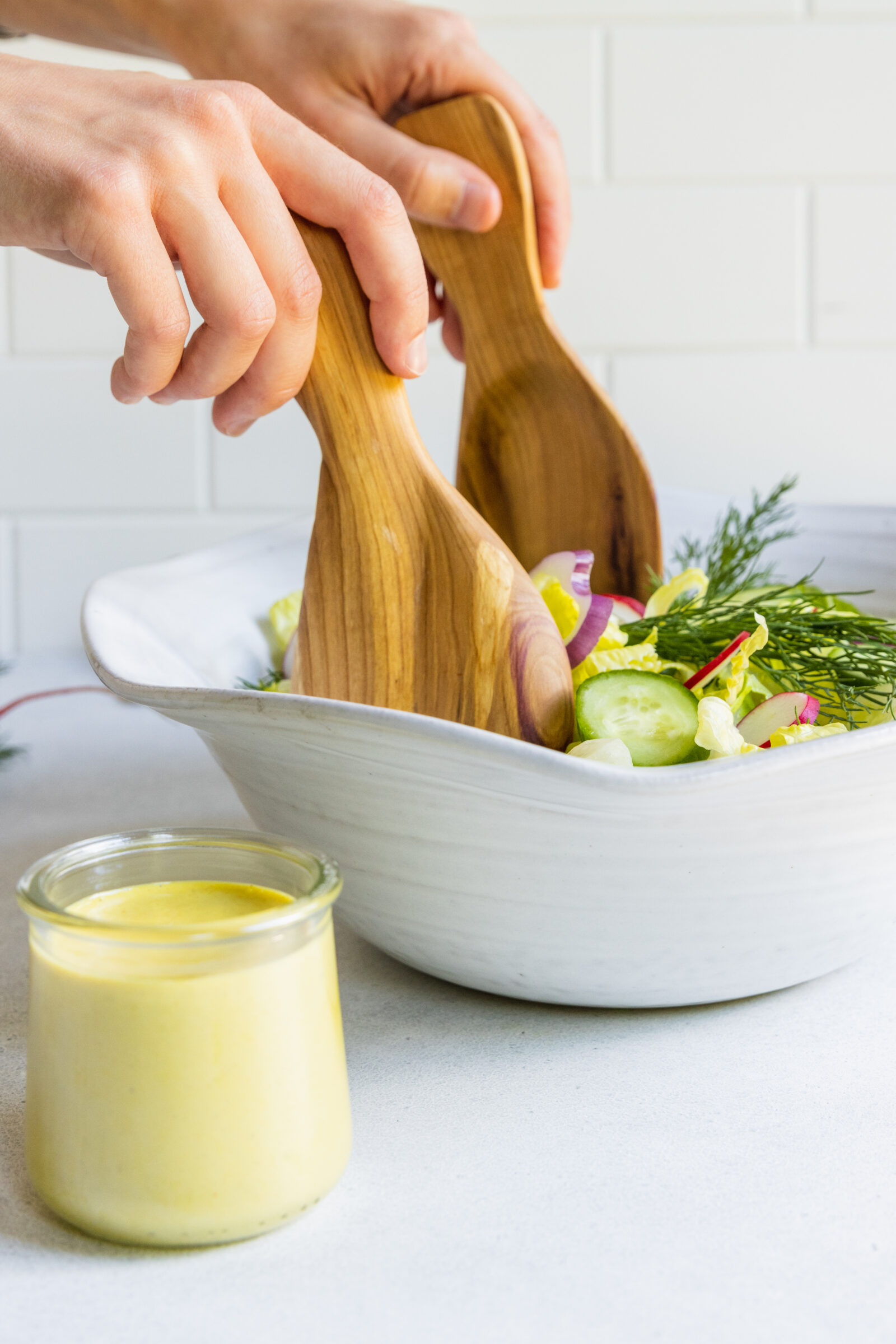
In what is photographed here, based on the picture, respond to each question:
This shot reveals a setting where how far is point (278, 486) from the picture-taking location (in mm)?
1570

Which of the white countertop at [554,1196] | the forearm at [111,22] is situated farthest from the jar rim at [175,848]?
the forearm at [111,22]

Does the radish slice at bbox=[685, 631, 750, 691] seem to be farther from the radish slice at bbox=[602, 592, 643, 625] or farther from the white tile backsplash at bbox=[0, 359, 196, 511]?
the white tile backsplash at bbox=[0, 359, 196, 511]

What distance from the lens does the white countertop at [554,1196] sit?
386 millimetres

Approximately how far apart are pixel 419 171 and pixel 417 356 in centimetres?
25

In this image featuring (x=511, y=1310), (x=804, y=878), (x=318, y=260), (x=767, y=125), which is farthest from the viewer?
(x=767, y=125)

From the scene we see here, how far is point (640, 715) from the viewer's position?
60cm

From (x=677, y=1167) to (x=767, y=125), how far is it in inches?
53.8

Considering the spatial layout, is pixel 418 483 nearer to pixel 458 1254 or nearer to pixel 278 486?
pixel 458 1254

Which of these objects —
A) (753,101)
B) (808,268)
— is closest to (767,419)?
(808,268)

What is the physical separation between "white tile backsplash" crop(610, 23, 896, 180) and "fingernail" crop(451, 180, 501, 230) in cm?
75

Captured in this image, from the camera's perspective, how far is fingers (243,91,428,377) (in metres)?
0.57

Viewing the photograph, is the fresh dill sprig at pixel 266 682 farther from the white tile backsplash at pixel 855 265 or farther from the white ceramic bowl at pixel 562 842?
the white tile backsplash at pixel 855 265

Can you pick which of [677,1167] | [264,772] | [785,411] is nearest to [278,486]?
[785,411]

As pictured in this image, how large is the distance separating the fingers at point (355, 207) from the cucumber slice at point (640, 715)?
0.69ft
